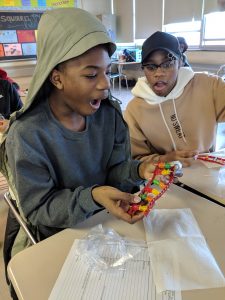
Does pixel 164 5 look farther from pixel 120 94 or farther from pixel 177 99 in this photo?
pixel 177 99

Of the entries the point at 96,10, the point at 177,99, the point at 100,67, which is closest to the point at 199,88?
the point at 177,99

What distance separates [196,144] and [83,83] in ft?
2.91

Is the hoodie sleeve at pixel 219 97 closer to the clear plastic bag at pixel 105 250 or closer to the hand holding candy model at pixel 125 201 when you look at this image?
the hand holding candy model at pixel 125 201

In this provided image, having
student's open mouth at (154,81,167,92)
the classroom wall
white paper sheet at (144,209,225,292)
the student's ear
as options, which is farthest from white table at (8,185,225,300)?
the classroom wall

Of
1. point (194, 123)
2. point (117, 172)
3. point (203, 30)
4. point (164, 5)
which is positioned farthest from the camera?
point (164, 5)

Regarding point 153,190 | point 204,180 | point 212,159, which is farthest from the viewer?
point 212,159

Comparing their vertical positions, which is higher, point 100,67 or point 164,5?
point 164,5

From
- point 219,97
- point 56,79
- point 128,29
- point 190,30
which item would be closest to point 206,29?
point 190,30

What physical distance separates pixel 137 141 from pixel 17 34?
4.58 metres

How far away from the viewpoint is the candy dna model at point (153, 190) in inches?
29.1

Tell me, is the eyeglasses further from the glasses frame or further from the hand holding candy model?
the hand holding candy model

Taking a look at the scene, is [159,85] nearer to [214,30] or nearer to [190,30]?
[214,30]

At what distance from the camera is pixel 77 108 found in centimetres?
87

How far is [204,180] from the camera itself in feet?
3.40
